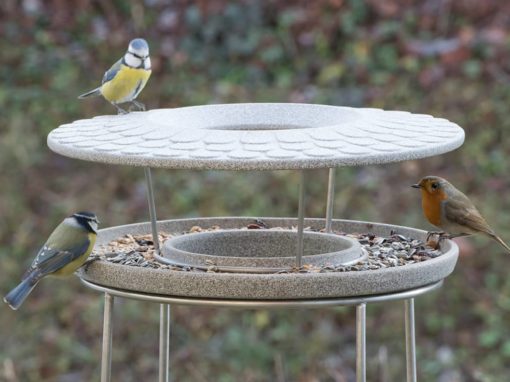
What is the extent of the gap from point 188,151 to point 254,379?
3429 mm

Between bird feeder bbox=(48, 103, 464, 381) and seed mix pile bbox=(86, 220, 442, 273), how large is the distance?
0.05ft

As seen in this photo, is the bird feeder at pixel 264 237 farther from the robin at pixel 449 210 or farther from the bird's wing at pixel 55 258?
the robin at pixel 449 210

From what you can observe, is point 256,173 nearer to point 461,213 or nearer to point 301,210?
point 461,213

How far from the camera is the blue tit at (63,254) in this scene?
11.1 feet

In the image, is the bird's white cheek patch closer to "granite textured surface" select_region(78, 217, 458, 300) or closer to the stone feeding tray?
the stone feeding tray

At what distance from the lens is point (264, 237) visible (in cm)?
376

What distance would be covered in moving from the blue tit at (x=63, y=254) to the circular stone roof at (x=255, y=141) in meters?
0.33

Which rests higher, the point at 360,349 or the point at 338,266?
the point at 338,266

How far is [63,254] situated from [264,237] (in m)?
0.74

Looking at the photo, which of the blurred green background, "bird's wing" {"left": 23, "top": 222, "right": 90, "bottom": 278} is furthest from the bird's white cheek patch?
the blurred green background

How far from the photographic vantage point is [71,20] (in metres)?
8.02

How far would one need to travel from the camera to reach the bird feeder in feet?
9.61

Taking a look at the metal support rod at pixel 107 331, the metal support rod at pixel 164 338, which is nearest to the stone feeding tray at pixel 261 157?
the metal support rod at pixel 107 331

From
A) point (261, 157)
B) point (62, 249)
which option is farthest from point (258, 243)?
point (261, 157)
